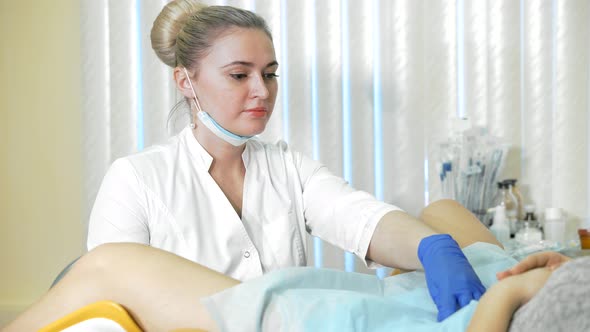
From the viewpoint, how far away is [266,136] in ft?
7.84

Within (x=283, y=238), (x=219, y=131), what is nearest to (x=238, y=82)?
(x=219, y=131)

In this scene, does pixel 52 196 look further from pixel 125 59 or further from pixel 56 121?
pixel 125 59

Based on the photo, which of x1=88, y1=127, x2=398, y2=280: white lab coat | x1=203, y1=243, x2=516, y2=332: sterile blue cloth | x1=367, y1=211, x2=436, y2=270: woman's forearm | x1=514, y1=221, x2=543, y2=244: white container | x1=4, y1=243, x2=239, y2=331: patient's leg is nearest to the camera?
x1=203, y1=243, x2=516, y2=332: sterile blue cloth

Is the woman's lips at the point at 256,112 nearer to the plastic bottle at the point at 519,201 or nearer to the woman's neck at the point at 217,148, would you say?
the woman's neck at the point at 217,148

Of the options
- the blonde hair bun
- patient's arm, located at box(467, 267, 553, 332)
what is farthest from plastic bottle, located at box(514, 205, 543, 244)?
the blonde hair bun

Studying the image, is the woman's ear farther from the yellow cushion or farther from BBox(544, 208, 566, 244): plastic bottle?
BBox(544, 208, 566, 244): plastic bottle

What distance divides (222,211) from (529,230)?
105cm

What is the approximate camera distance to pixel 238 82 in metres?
1.62

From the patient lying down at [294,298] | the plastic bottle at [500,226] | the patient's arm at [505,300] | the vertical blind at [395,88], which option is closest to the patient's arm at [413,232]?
the patient lying down at [294,298]

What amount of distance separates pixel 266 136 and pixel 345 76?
36 cm

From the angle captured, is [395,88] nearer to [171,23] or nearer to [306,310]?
[171,23]

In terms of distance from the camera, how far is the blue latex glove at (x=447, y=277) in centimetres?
113

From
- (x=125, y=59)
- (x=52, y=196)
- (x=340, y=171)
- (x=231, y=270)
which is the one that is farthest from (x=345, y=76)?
(x=52, y=196)

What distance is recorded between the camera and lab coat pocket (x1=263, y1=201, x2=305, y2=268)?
5.33 ft
